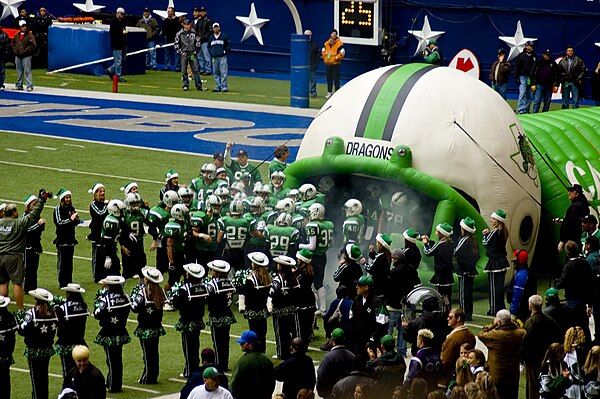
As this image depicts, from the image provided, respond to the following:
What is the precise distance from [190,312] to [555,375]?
12.5ft

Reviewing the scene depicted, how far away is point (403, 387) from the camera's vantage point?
11.0 m

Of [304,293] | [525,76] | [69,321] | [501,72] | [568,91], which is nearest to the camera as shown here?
[69,321]

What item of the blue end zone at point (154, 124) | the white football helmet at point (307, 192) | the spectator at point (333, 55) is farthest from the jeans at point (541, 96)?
the white football helmet at point (307, 192)

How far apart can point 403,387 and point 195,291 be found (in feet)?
10.1

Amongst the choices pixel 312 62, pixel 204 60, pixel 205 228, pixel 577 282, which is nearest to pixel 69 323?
pixel 205 228

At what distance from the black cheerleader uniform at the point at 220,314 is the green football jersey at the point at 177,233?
8.52 ft

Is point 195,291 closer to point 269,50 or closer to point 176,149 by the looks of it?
point 176,149

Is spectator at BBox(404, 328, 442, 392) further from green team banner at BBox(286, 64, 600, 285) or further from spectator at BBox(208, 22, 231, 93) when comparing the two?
spectator at BBox(208, 22, 231, 93)

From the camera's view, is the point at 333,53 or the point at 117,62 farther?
the point at 117,62

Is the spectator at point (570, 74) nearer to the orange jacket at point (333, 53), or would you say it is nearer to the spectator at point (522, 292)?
the orange jacket at point (333, 53)

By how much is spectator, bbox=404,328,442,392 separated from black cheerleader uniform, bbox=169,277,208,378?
8.66 feet

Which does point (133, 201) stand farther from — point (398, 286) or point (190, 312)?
point (398, 286)

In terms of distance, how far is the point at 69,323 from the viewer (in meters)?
12.5

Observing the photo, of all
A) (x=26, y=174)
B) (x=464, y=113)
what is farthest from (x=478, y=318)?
(x=26, y=174)
